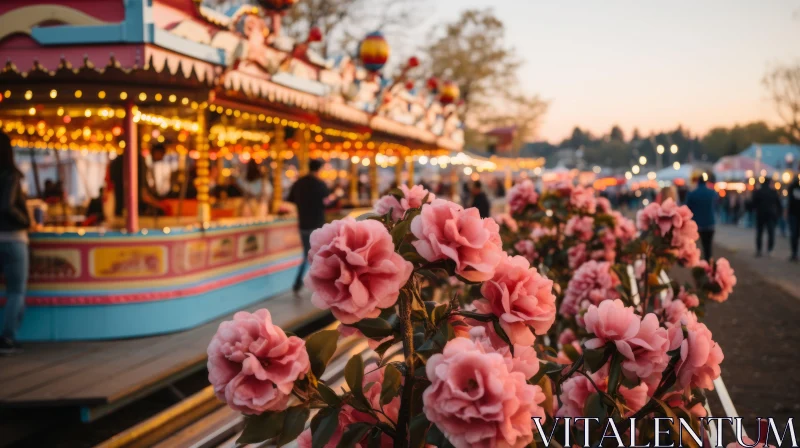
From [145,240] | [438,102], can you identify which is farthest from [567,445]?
[438,102]

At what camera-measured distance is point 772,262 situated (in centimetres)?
1652

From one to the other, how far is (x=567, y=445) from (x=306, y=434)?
25.6 inches

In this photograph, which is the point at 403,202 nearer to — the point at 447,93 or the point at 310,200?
the point at 310,200

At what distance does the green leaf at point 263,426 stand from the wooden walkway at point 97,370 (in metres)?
3.69

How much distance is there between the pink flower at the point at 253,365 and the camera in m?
1.48

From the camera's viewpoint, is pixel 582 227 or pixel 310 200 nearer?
pixel 582 227

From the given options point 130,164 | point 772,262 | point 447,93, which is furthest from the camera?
point 447,93

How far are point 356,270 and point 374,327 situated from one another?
23cm

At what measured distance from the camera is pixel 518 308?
1.65 meters

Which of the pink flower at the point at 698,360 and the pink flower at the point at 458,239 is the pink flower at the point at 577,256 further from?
the pink flower at the point at 458,239

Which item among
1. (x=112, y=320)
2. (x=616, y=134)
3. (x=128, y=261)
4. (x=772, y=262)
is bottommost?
(x=772, y=262)

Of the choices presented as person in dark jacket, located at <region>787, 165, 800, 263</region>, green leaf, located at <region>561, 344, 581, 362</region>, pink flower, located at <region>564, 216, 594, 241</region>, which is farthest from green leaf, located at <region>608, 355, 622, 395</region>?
person in dark jacket, located at <region>787, 165, 800, 263</region>

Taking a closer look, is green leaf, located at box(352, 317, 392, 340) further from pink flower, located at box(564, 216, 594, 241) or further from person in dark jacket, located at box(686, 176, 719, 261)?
person in dark jacket, located at box(686, 176, 719, 261)

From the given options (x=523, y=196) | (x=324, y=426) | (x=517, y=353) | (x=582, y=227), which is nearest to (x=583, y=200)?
(x=582, y=227)
